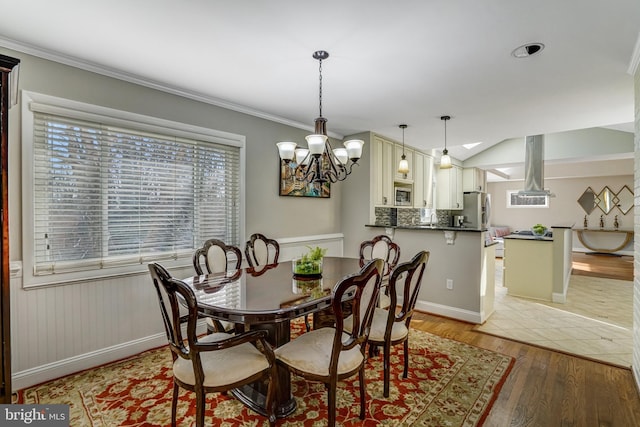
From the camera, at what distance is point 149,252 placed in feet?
9.27

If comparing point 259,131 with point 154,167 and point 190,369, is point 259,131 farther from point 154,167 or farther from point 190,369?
point 190,369

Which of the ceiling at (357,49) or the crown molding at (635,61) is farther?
the crown molding at (635,61)

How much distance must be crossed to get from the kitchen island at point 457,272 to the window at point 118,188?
8.46ft

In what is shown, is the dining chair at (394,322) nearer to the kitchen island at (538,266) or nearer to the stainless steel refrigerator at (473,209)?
the kitchen island at (538,266)

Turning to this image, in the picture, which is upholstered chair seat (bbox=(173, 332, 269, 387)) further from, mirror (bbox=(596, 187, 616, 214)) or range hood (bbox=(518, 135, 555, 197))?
mirror (bbox=(596, 187, 616, 214))

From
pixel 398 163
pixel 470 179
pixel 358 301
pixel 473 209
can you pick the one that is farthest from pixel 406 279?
pixel 470 179

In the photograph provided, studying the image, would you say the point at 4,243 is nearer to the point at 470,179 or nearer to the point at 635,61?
the point at 635,61

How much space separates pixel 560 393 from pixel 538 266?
113 inches

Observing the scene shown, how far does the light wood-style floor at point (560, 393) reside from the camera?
1900 millimetres

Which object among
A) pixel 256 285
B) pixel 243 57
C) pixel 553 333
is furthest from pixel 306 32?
pixel 553 333

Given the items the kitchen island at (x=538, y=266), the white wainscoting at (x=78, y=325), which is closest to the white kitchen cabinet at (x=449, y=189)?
the kitchen island at (x=538, y=266)

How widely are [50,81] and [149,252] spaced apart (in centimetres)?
154

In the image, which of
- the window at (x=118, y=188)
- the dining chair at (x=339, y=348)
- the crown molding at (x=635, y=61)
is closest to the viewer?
the dining chair at (x=339, y=348)

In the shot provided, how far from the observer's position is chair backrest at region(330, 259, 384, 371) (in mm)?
1540
